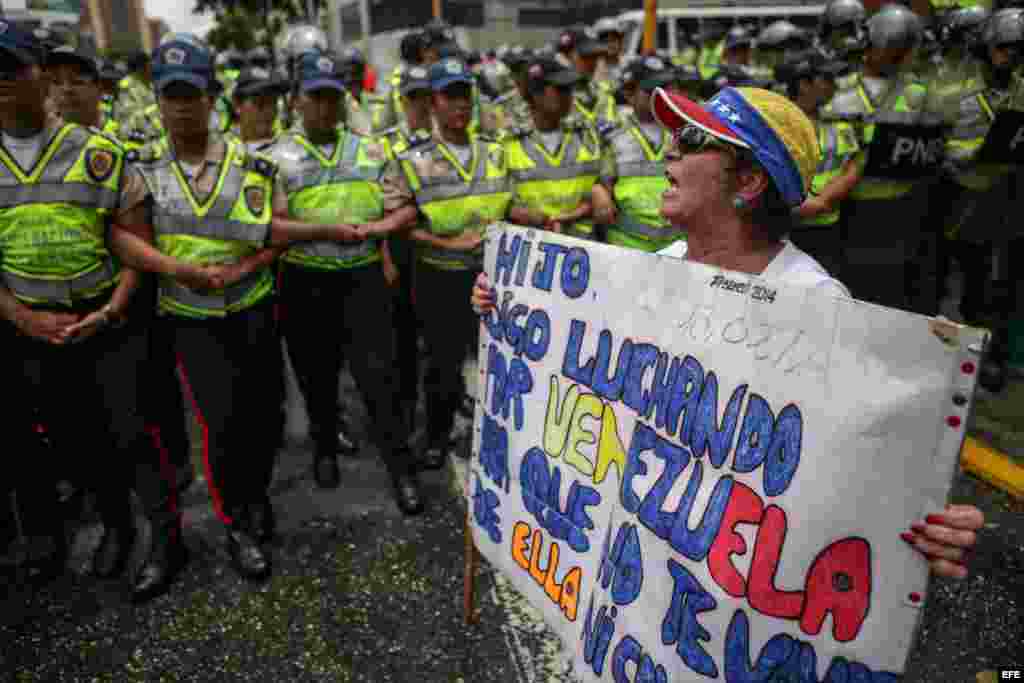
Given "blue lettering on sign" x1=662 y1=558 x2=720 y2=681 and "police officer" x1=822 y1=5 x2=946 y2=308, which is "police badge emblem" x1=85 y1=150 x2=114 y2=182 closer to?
"blue lettering on sign" x1=662 y1=558 x2=720 y2=681

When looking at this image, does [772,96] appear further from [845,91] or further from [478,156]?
[845,91]

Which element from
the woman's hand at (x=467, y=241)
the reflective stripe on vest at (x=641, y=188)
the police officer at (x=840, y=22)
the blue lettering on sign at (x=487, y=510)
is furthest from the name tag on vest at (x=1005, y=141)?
the blue lettering on sign at (x=487, y=510)

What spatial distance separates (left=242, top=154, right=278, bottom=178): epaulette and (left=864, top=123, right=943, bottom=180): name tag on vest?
400 centimetres

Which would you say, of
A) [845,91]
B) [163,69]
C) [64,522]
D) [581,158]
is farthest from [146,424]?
[845,91]

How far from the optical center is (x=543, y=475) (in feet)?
7.88

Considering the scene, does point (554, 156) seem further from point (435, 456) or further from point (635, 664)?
point (635, 664)

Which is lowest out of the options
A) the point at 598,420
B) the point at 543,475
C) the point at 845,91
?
the point at 543,475

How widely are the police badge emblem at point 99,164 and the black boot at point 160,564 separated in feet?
5.41

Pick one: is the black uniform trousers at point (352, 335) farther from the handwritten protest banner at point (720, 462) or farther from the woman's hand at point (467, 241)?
the handwritten protest banner at point (720, 462)

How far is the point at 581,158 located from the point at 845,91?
2295 millimetres

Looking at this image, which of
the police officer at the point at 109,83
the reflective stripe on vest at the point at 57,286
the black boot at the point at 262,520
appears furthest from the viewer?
the police officer at the point at 109,83

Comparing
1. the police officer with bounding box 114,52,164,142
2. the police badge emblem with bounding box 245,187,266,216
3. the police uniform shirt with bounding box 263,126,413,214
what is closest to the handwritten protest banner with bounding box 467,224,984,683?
the police badge emblem with bounding box 245,187,266,216

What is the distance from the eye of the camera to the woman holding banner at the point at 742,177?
1826mm

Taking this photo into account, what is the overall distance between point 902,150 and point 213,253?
15.0 ft
